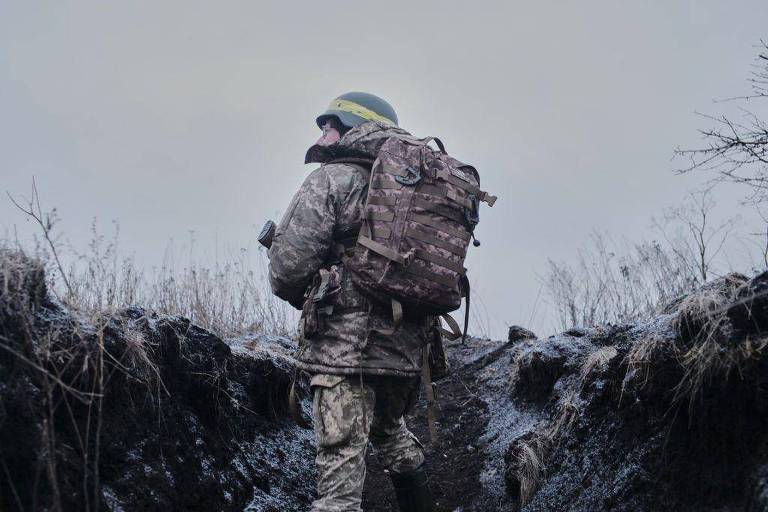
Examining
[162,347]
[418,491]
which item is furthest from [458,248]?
[162,347]

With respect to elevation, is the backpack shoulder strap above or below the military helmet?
below

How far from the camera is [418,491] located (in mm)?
3027

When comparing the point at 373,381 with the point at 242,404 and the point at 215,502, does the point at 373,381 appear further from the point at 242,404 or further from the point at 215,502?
the point at 242,404

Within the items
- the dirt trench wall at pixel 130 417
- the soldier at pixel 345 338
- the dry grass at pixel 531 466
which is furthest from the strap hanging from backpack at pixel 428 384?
the dirt trench wall at pixel 130 417

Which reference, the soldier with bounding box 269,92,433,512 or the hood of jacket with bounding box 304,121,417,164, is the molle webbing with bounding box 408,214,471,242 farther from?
the hood of jacket with bounding box 304,121,417,164

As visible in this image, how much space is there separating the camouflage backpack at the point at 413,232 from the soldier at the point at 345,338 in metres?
0.12

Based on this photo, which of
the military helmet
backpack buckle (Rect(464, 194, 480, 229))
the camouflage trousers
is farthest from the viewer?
the military helmet

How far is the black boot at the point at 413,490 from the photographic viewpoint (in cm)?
303

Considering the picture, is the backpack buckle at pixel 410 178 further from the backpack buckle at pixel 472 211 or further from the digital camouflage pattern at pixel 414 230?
the backpack buckle at pixel 472 211

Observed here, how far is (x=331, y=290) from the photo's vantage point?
276 centimetres

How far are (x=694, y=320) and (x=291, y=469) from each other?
2.49 metres

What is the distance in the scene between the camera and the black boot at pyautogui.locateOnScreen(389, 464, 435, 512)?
9.93ft

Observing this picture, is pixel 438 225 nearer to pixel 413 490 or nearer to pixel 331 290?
pixel 331 290

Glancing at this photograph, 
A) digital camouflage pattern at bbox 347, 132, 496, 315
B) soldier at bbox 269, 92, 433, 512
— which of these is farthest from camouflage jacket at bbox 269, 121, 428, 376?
digital camouflage pattern at bbox 347, 132, 496, 315
